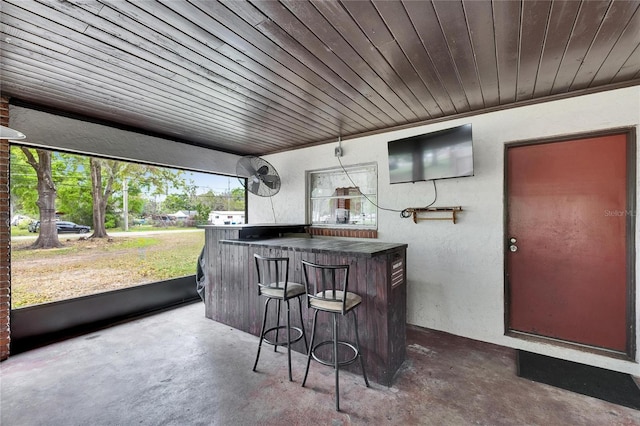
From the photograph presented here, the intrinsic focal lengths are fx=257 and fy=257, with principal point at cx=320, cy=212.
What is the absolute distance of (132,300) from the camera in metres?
3.71

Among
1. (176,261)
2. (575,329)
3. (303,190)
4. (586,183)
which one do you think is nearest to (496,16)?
(586,183)

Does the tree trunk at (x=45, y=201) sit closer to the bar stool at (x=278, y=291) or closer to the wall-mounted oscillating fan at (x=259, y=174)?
the wall-mounted oscillating fan at (x=259, y=174)

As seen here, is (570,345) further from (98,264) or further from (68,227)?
(68,227)

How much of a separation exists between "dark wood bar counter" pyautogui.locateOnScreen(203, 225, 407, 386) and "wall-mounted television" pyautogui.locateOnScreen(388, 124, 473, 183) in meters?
1.08

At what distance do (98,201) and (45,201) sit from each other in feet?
1.72

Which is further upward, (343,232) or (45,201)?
(45,201)

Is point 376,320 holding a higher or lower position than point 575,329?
higher

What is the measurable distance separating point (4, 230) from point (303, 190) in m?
3.55

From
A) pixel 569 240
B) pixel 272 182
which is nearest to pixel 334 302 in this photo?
pixel 569 240

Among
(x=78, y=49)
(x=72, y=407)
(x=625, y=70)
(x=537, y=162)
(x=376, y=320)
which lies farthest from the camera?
(x=537, y=162)

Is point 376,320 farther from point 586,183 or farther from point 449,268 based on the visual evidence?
point 586,183

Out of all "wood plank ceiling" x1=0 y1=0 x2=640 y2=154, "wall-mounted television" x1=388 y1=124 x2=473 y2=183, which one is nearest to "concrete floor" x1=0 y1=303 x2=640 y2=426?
"wall-mounted television" x1=388 y1=124 x2=473 y2=183

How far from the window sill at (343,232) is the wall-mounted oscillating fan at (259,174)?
984 millimetres

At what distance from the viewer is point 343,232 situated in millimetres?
4062
